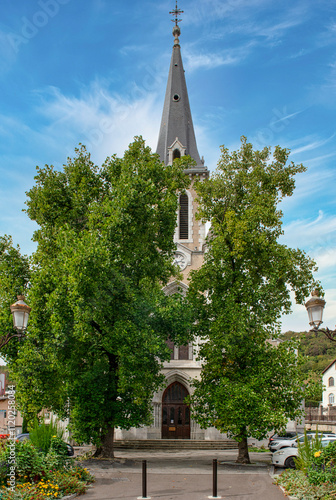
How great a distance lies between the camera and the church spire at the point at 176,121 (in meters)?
35.5

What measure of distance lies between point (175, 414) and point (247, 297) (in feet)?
43.2

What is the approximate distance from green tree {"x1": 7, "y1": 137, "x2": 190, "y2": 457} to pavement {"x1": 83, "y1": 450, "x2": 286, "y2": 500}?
184 cm

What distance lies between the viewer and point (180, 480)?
1357 centimetres

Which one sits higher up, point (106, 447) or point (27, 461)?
point (27, 461)

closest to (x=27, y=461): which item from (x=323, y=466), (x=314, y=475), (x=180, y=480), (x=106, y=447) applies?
(x=180, y=480)

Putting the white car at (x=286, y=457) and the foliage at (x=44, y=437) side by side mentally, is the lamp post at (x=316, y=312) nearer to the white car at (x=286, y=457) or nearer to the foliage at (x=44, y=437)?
the foliage at (x=44, y=437)

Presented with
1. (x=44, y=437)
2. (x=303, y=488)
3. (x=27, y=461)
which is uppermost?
(x=44, y=437)

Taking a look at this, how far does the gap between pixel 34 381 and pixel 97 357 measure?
272cm

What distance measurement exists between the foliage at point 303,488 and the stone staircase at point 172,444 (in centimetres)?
1350

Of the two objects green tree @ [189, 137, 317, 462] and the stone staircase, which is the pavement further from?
the stone staircase

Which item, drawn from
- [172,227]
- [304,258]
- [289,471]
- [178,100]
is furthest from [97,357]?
[178,100]

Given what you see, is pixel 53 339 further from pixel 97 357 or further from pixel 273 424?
pixel 273 424

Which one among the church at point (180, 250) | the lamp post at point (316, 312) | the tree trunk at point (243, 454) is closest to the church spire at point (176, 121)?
the church at point (180, 250)

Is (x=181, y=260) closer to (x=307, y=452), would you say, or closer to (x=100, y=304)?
(x=100, y=304)
